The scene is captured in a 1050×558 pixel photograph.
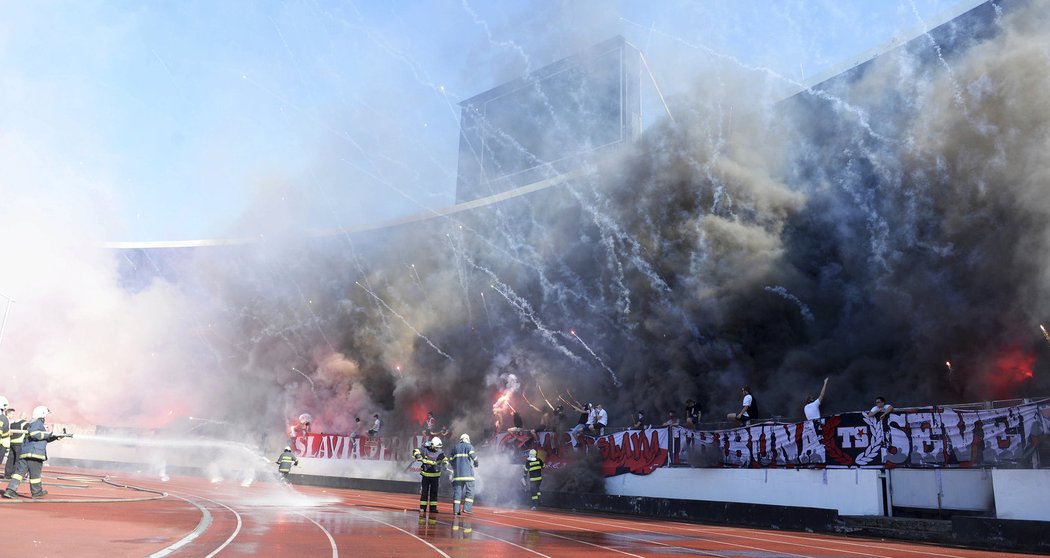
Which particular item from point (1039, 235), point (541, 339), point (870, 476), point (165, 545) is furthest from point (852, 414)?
point (541, 339)

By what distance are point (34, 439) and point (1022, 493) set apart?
738 inches

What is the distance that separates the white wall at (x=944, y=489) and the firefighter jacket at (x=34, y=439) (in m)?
17.3

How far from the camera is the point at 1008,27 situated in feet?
76.2

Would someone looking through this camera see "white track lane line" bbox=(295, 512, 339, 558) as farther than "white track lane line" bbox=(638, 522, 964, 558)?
No

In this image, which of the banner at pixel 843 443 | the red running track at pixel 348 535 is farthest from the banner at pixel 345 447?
the red running track at pixel 348 535

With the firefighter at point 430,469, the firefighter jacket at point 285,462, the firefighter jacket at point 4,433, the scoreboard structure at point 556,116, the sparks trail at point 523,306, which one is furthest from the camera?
the scoreboard structure at point 556,116

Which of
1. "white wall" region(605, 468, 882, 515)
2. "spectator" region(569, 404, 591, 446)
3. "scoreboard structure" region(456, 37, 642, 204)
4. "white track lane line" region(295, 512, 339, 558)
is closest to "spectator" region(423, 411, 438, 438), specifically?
"spectator" region(569, 404, 591, 446)

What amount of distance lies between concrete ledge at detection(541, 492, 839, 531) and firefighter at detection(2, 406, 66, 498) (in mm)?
13941

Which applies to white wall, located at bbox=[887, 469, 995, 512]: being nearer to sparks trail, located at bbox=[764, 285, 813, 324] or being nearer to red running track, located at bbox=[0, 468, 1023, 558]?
red running track, located at bbox=[0, 468, 1023, 558]

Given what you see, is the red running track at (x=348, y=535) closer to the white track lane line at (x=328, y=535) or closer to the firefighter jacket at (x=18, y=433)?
the white track lane line at (x=328, y=535)

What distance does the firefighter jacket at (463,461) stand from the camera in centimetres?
1598

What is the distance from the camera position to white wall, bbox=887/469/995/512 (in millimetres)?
14266

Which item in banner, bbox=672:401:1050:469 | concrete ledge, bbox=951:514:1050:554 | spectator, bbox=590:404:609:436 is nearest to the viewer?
concrete ledge, bbox=951:514:1050:554

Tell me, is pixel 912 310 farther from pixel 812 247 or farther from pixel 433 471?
pixel 433 471
